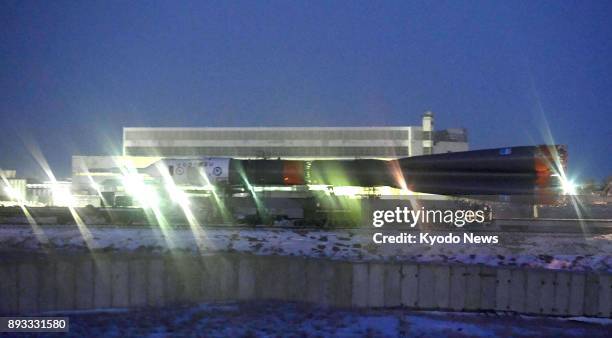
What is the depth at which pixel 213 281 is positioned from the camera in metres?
10.9

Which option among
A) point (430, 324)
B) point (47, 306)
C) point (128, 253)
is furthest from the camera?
point (128, 253)

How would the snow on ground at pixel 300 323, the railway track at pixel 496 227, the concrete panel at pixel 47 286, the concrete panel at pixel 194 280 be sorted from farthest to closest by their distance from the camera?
the railway track at pixel 496 227, the concrete panel at pixel 194 280, the concrete panel at pixel 47 286, the snow on ground at pixel 300 323

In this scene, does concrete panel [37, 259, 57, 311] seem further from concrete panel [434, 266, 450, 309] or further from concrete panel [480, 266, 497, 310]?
concrete panel [480, 266, 497, 310]

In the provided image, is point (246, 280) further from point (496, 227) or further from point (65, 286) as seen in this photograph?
point (496, 227)

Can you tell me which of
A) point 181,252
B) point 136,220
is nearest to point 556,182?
point 181,252

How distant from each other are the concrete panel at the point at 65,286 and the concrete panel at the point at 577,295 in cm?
959

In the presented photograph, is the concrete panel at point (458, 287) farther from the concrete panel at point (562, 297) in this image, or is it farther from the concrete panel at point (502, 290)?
the concrete panel at point (562, 297)

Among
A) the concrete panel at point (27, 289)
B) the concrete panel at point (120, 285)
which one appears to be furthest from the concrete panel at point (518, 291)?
the concrete panel at point (27, 289)

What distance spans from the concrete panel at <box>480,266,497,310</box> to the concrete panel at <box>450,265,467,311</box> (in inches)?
13.6

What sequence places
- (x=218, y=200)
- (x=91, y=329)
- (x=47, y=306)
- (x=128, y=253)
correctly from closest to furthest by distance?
(x=91, y=329) < (x=47, y=306) < (x=128, y=253) < (x=218, y=200)

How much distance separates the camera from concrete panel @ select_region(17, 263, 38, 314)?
34.3ft

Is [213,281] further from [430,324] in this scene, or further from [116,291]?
[430,324]

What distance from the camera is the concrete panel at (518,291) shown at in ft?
34.7

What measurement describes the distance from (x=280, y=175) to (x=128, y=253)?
5.47m
